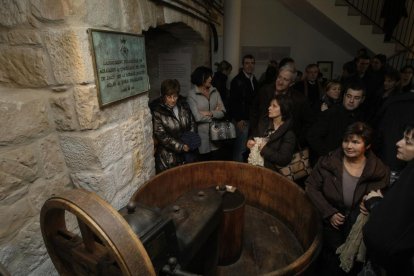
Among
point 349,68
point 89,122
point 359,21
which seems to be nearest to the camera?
point 89,122

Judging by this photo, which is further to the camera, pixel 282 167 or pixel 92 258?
pixel 282 167

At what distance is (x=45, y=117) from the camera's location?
1.57 metres

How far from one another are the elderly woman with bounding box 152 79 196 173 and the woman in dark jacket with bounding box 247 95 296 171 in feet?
2.82

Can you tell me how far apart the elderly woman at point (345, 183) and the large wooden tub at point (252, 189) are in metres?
0.14

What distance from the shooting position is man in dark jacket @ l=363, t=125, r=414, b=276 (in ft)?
3.74

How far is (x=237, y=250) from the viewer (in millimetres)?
2168

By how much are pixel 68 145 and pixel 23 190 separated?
344 millimetres

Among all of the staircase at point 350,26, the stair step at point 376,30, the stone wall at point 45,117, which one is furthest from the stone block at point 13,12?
the stair step at point 376,30

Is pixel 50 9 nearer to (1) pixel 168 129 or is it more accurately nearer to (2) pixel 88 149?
(2) pixel 88 149

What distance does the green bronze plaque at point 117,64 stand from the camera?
5.16ft

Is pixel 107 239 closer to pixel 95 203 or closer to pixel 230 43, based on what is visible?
pixel 95 203

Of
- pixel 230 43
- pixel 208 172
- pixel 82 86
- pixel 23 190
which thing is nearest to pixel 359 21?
pixel 230 43

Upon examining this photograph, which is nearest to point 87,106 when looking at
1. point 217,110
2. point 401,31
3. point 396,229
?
point 396,229

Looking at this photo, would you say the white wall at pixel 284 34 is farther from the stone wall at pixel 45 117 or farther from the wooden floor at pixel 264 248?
the stone wall at pixel 45 117
